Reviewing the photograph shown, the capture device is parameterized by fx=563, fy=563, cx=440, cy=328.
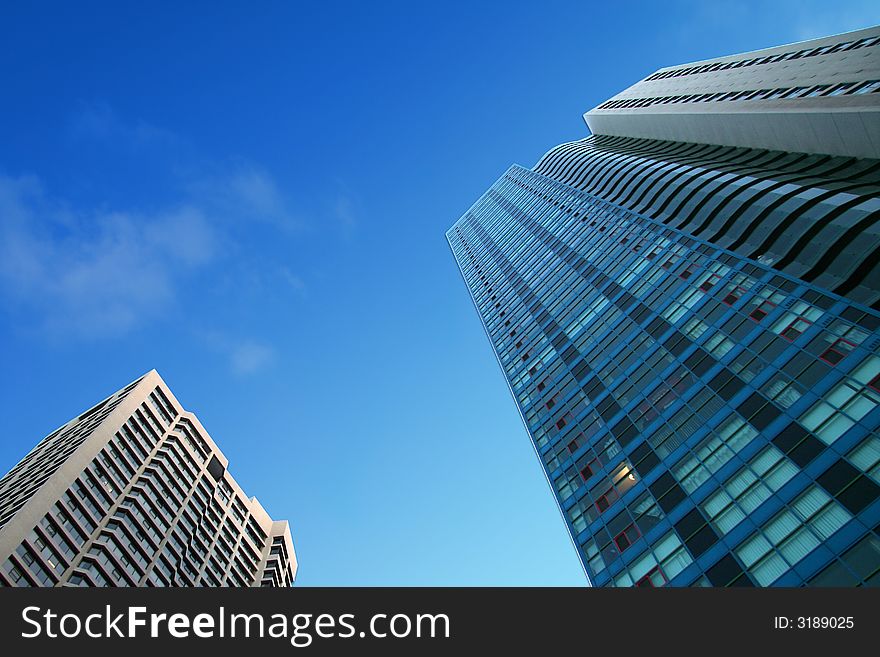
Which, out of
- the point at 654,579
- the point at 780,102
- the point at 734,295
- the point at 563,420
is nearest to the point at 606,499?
the point at 654,579

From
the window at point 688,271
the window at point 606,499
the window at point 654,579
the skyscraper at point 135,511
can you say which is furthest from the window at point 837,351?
the skyscraper at point 135,511

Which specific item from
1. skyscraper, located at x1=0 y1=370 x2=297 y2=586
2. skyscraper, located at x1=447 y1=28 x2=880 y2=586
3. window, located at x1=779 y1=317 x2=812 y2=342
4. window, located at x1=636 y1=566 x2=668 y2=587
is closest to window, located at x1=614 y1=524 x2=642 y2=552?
skyscraper, located at x1=447 y1=28 x2=880 y2=586

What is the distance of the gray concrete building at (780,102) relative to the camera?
42.8 metres

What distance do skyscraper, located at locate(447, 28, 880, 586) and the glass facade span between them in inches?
4.3

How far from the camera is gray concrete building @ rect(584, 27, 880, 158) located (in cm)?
4284

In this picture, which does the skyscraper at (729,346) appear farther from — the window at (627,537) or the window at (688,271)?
the window at (688,271)

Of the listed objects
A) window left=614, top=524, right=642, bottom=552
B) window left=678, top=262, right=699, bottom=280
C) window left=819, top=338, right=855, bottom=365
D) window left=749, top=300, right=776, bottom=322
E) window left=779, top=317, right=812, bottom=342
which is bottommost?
window left=614, top=524, right=642, bottom=552

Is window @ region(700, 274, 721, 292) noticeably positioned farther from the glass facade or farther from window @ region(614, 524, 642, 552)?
window @ region(614, 524, 642, 552)

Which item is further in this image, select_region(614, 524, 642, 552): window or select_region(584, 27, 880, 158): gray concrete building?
select_region(584, 27, 880, 158): gray concrete building

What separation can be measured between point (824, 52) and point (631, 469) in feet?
188

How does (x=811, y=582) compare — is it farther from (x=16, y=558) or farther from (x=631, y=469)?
(x=16, y=558)

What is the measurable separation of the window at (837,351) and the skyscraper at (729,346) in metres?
0.10

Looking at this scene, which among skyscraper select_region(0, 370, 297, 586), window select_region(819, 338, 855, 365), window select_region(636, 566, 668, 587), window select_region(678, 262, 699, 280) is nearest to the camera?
window select_region(819, 338, 855, 365)

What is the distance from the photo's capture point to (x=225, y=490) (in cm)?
8075
